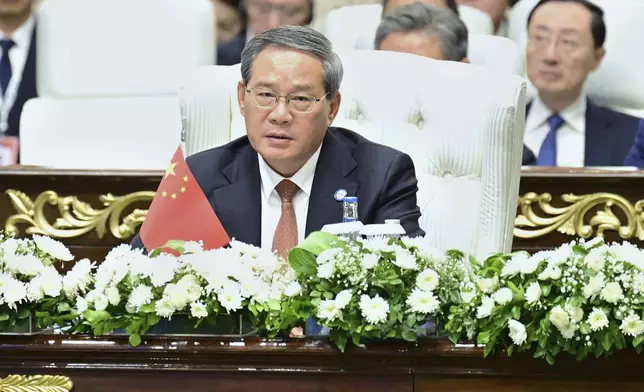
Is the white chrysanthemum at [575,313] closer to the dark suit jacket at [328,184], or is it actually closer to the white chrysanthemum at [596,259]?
the white chrysanthemum at [596,259]

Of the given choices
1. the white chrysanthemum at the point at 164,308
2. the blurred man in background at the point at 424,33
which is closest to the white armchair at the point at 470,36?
the blurred man in background at the point at 424,33

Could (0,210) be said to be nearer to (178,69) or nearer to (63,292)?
(178,69)

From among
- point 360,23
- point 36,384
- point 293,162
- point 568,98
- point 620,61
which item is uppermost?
point 360,23

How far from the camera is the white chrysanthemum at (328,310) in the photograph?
1805mm

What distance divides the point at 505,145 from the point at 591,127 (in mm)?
1205

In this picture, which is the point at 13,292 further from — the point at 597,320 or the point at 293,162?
the point at 293,162

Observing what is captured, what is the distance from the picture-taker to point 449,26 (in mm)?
3953

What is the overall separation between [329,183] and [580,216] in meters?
1.26

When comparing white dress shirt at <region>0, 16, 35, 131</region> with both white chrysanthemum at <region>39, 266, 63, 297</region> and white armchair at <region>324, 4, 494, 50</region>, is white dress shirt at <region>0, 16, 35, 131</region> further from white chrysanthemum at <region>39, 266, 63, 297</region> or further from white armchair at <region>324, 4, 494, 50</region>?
white chrysanthemum at <region>39, 266, 63, 297</region>

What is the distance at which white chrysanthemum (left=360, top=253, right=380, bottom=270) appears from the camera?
6.10 ft

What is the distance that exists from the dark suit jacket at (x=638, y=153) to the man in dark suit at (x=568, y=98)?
3 cm

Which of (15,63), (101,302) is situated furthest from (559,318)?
(15,63)

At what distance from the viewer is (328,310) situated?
1.81 m

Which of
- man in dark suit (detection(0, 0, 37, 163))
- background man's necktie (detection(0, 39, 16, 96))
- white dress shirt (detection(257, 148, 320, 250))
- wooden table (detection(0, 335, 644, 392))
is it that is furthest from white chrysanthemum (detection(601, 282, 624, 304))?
background man's necktie (detection(0, 39, 16, 96))
